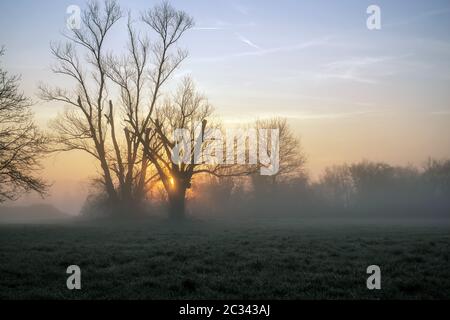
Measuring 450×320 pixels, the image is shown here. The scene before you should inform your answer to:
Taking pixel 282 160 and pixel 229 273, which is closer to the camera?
pixel 229 273

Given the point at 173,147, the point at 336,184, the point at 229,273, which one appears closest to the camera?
the point at 229,273

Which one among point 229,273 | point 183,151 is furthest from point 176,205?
point 229,273

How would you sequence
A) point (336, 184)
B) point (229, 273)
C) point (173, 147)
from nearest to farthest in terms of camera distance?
point (229, 273), point (173, 147), point (336, 184)

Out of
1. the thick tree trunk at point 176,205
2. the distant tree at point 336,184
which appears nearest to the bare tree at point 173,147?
the thick tree trunk at point 176,205

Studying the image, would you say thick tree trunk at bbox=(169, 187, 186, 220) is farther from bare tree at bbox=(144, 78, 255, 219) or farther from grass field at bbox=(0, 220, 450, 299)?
grass field at bbox=(0, 220, 450, 299)

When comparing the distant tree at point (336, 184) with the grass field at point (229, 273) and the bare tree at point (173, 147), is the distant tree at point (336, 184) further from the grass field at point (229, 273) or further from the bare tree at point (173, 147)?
the grass field at point (229, 273)

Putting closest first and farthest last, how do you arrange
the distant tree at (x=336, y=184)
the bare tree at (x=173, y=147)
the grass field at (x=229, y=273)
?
the grass field at (x=229, y=273) → the bare tree at (x=173, y=147) → the distant tree at (x=336, y=184)

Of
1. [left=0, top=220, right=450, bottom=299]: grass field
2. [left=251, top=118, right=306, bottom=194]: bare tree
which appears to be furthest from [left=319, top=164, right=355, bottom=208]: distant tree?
[left=0, top=220, right=450, bottom=299]: grass field

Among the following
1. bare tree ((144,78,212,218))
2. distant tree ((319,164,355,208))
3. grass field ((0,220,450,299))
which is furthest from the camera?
distant tree ((319,164,355,208))

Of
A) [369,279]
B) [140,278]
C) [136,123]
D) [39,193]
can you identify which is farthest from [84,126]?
[369,279]

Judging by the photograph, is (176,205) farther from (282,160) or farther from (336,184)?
(336,184)

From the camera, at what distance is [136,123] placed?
41.5 m
